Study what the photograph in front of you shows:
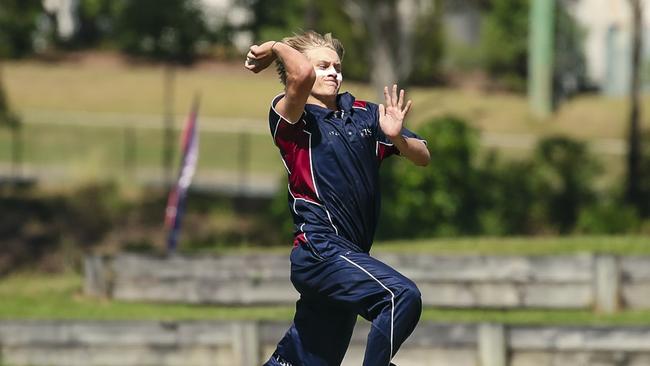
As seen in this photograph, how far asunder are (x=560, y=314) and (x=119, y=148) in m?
19.8

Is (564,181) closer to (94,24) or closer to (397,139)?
(397,139)

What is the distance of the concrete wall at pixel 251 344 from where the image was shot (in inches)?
388

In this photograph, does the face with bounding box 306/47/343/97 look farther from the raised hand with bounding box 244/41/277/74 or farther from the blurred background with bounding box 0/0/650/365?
the blurred background with bounding box 0/0/650/365

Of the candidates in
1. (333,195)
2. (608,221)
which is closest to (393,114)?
(333,195)

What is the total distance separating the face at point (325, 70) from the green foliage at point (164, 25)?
16.4 m

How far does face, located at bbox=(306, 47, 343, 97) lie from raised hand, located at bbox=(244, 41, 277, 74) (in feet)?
0.97

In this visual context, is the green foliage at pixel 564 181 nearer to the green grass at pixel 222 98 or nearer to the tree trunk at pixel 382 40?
the tree trunk at pixel 382 40

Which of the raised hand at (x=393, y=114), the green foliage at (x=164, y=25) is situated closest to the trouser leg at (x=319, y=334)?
the raised hand at (x=393, y=114)

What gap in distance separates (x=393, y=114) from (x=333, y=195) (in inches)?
17.6

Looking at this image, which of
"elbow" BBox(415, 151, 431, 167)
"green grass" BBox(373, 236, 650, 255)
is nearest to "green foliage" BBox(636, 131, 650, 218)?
"green grass" BBox(373, 236, 650, 255)

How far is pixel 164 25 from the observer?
23.1 meters

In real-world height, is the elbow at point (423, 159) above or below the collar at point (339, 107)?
below

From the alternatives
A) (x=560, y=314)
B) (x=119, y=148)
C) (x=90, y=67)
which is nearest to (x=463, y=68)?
(x=90, y=67)

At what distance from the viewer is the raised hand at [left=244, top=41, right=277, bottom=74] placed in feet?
20.1
